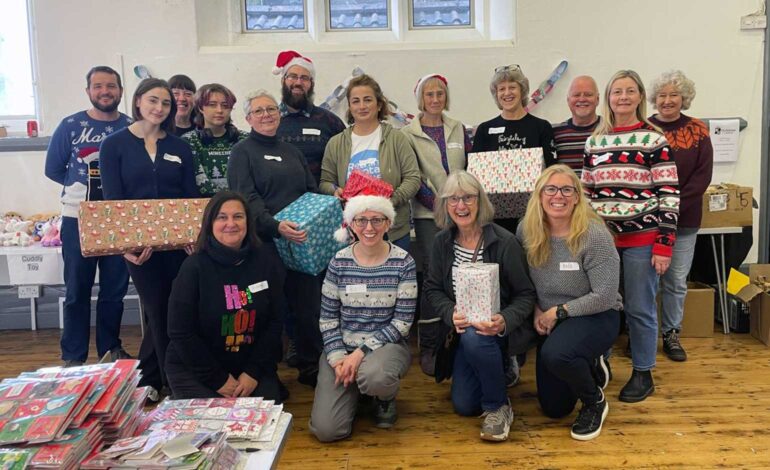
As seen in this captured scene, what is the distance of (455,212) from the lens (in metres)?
2.72

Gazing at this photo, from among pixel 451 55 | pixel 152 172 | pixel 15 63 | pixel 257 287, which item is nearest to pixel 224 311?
pixel 257 287

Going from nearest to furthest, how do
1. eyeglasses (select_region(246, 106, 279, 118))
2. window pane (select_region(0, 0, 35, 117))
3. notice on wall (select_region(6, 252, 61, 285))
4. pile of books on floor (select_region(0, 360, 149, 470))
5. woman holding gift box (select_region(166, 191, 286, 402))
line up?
1. pile of books on floor (select_region(0, 360, 149, 470))
2. woman holding gift box (select_region(166, 191, 286, 402))
3. eyeglasses (select_region(246, 106, 279, 118))
4. notice on wall (select_region(6, 252, 61, 285))
5. window pane (select_region(0, 0, 35, 117))

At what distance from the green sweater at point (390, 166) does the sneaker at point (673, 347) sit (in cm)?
169

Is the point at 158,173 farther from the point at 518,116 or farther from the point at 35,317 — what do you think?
the point at 35,317

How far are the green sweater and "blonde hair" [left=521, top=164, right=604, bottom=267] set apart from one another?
769 mm

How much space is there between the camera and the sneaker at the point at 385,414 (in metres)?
2.78

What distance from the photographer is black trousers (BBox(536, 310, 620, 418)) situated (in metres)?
2.57

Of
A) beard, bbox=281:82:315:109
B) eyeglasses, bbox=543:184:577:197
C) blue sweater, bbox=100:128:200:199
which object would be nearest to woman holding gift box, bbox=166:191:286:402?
blue sweater, bbox=100:128:200:199

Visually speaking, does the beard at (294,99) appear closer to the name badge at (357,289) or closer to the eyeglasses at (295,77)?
the eyeglasses at (295,77)

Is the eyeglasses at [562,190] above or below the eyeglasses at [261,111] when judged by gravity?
below

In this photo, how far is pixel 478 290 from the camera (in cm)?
255

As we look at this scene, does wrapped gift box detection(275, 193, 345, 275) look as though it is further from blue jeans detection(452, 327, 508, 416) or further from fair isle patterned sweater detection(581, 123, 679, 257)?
fair isle patterned sweater detection(581, 123, 679, 257)

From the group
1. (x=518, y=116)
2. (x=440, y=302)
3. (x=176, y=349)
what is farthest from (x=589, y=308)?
(x=176, y=349)

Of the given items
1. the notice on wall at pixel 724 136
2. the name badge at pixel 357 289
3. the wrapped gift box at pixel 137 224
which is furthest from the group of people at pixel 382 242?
the notice on wall at pixel 724 136
